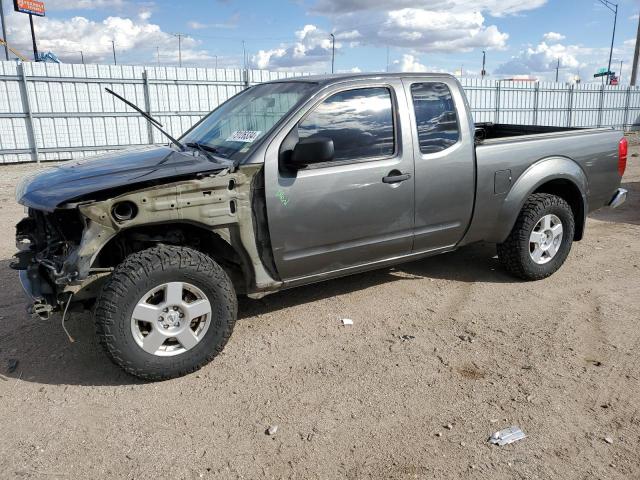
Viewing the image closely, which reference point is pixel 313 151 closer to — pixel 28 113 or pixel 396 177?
pixel 396 177

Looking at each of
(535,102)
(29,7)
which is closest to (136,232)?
(535,102)

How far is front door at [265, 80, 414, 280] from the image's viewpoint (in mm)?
3596

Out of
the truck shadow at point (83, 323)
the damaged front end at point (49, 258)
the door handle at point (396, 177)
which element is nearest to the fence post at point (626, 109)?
the truck shadow at point (83, 323)

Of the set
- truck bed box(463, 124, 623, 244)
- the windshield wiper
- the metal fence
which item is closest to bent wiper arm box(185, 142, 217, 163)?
the windshield wiper

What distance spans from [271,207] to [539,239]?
2.71m

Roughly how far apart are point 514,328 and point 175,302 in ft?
8.25

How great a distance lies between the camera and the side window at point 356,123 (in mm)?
3758

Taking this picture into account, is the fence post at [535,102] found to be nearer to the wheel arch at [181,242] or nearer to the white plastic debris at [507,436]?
the wheel arch at [181,242]

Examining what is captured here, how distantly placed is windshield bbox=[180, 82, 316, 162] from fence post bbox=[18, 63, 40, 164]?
11135 mm

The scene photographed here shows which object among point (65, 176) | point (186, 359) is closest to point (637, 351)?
point (186, 359)

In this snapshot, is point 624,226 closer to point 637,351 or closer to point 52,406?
point 637,351

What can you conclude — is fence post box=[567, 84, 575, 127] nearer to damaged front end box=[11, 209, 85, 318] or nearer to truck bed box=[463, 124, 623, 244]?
truck bed box=[463, 124, 623, 244]

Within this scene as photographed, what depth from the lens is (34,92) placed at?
1353cm

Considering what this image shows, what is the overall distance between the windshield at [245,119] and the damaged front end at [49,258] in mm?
1120
